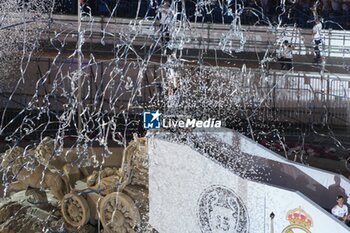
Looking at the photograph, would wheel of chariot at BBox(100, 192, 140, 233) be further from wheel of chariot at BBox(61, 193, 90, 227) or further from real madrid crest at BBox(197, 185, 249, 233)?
real madrid crest at BBox(197, 185, 249, 233)

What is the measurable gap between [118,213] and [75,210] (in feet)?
1.46

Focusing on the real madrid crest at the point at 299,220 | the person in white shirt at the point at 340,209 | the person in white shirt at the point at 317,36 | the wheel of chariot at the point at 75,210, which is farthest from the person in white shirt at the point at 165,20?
the real madrid crest at the point at 299,220

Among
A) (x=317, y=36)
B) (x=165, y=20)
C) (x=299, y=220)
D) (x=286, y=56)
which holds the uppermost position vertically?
(x=165, y=20)

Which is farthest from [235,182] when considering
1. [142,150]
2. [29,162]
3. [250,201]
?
[29,162]

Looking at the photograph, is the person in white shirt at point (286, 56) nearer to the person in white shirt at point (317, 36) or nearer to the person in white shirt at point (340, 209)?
the person in white shirt at point (317, 36)

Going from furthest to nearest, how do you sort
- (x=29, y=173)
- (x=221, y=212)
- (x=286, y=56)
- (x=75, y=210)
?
1. (x=286, y=56)
2. (x=29, y=173)
3. (x=75, y=210)
4. (x=221, y=212)

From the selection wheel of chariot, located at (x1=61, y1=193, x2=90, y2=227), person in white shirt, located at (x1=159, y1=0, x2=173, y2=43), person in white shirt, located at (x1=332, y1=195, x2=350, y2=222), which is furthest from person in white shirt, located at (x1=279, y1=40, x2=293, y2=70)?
wheel of chariot, located at (x1=61, y1=193, x2=90, y2=227)

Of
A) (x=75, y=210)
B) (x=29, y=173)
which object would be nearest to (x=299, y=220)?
(x=75, y=210)

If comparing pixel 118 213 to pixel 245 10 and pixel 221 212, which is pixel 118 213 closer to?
pixel 221 212

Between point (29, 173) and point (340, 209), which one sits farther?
point (29, 173)

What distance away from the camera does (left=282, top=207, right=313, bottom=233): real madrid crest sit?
16.1 ft

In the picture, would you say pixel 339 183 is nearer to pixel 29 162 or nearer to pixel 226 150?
pixel 226 150

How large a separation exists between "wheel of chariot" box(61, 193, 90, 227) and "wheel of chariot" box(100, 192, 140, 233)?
0.17 metres

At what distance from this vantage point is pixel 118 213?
5.78 meters
